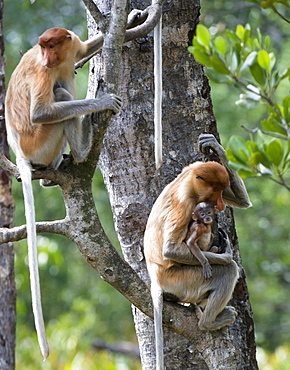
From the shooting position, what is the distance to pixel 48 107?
329cm

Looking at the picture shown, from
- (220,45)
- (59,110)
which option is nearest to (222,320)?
(59,110)

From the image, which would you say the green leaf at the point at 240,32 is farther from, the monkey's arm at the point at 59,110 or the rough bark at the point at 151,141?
the rough bark at the point at 151,141

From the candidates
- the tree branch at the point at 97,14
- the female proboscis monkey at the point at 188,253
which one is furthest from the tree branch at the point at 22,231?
the tree branch at the point at 97,14

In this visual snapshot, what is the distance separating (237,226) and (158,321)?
738 centimetres

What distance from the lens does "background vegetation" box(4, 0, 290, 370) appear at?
978cm

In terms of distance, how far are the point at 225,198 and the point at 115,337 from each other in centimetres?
935

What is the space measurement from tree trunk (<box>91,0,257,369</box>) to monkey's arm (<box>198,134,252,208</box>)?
5.8 inches

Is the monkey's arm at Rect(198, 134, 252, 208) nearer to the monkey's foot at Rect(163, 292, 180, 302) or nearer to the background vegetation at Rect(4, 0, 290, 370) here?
the monkey's foot at Rect(163, 292, 180, 302)

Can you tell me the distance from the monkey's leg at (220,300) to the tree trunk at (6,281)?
194 centimetres

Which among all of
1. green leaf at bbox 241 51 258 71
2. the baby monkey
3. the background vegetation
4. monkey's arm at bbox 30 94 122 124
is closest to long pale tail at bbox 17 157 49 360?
monkey's arm at bbox 30 94 122 124

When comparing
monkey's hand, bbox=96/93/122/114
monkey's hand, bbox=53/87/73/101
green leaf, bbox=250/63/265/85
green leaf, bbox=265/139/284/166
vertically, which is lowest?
monkey's hand, bbox=53/87/73/101

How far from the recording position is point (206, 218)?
9.85ft

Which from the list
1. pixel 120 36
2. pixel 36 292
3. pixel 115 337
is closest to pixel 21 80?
pixel 120 36

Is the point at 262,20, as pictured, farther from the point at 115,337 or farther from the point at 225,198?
the point at 225,198
